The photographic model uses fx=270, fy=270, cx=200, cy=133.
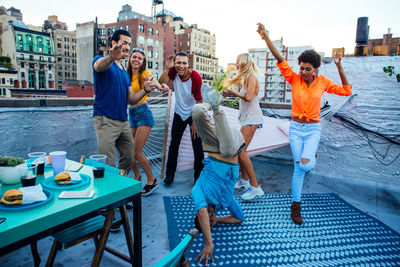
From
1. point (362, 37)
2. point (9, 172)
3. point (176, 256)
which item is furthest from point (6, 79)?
point (176, 256)

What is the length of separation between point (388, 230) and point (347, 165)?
1596mm

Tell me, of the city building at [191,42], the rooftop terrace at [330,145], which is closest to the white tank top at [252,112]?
the rooftop terrace at [330,145]

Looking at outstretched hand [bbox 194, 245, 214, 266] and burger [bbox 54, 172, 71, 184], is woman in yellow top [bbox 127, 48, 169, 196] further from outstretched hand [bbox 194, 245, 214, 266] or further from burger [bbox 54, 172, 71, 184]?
burger [bbox 54, 172, 71, 184]

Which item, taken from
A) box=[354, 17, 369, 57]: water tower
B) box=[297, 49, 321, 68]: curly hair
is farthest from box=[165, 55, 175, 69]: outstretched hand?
box=[354, 17, 369, 57]: water tower

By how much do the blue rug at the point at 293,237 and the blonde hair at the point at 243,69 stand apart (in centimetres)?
131

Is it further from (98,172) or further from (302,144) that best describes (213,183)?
(302,144)

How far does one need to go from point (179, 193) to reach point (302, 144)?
57.5 inches

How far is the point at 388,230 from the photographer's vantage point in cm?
243

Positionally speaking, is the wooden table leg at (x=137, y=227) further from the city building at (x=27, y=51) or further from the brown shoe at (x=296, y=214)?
the city building at (x=27, y=51)

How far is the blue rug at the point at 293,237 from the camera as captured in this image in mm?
1913

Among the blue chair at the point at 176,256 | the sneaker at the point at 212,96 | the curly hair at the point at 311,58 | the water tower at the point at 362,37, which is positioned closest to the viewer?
the blue chair at the point at 176,256

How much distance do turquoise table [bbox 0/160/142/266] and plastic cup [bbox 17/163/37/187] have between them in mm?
58

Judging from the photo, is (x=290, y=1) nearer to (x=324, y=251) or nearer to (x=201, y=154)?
(x=201, y=154)

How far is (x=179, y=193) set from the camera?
310 centimetres
